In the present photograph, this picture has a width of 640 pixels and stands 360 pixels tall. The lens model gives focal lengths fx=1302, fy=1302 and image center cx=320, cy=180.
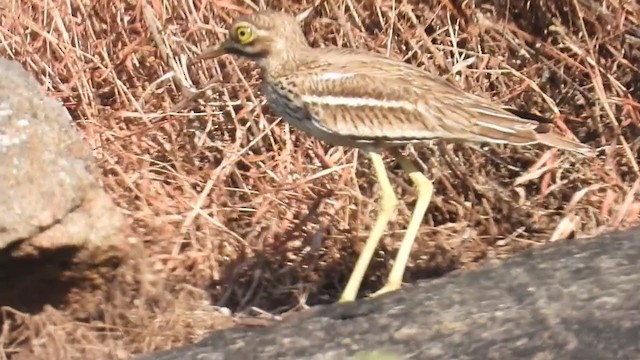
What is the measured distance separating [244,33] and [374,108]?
470 millimetres

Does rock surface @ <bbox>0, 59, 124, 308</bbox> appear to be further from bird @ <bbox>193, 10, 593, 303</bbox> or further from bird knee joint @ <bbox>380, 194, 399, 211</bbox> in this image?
bird knee joint @ <bbox>380, 194, 399, 211</bbox>

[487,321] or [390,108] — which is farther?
[390,108]

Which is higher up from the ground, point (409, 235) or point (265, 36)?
point (265, 36)

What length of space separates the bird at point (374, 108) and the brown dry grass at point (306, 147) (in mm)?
644

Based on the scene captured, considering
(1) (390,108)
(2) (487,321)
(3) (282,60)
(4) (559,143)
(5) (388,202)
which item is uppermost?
(3) (282,60)

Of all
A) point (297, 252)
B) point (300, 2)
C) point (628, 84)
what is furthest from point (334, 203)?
point (628, 84)

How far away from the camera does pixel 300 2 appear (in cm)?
511

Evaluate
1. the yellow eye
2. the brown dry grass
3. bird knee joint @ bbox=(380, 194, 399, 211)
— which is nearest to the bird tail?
bird knee joint @ bbox=(380, 194, 399, 211)

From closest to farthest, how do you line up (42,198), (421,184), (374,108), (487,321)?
(487,321)
(42,198)
(374,108)
(421,184)

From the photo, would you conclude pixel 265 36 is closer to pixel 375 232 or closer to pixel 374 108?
pixel 374 108

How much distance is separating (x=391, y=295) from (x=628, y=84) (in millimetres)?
1986

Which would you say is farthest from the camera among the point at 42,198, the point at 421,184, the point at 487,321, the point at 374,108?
the point at 421,184

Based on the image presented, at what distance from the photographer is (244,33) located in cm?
378

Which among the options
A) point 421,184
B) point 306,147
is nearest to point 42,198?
point 421,184
